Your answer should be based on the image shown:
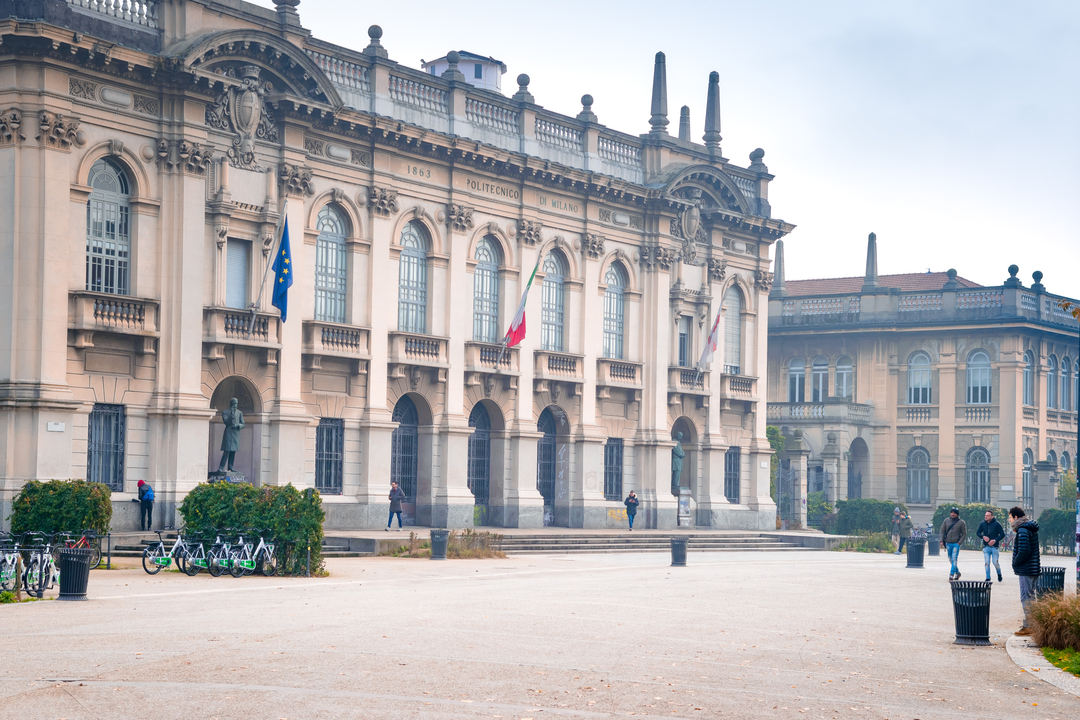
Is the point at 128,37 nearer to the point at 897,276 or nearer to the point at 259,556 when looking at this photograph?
the point at 259,556

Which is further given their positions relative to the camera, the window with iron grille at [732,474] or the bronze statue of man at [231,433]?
the window with iron grille at [732,474]

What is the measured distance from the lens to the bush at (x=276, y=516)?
1021 inches

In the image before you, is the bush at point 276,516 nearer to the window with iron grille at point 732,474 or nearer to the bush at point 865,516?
the window with iron grille at point 732,474

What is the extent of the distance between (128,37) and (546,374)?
1600cm

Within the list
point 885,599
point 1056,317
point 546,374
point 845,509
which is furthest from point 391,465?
point 1056,317

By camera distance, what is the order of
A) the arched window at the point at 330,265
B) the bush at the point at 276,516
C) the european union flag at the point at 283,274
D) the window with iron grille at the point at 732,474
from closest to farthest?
the bush at the point at 276,516
the european union flag at the point at 283,274
the arched window at the point at 330,265
the window with iron grille at the point at 732,474

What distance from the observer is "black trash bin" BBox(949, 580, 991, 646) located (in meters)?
17.5

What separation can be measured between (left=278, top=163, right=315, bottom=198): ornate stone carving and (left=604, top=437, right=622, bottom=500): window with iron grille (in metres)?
14.1

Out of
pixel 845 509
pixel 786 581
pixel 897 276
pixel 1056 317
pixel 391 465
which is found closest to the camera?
pixel 786 581

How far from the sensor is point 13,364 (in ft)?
96.9

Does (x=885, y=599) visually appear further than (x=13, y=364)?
No

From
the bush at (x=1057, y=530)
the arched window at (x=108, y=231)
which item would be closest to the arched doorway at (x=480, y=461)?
the arched window at (x=108, y=231)

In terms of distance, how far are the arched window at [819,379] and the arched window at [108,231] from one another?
40.5 meters

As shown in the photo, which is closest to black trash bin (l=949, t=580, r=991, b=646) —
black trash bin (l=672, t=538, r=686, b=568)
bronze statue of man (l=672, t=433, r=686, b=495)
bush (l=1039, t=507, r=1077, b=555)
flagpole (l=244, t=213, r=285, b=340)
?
black trash bin (l=672, t=538, r=686, b=568)
